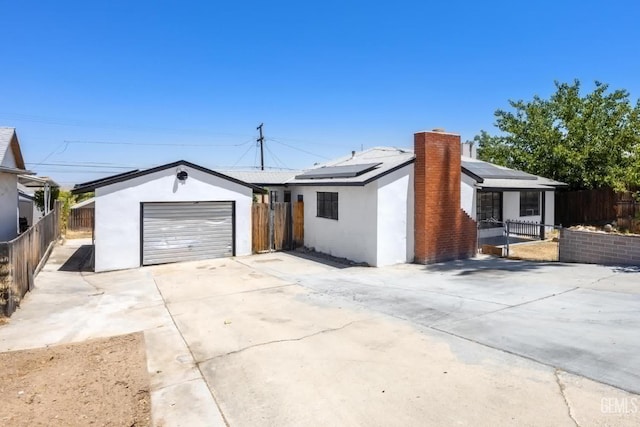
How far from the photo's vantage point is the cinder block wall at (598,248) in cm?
1146

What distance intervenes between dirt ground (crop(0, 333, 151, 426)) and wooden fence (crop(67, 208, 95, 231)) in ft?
77.5

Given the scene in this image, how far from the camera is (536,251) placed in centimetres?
1573

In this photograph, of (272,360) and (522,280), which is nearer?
(272,360)

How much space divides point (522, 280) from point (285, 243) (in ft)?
30.6

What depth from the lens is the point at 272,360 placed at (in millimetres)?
5688

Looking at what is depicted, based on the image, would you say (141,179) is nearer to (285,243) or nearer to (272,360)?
(285,243)

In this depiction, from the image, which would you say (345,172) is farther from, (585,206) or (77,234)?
(77,234)

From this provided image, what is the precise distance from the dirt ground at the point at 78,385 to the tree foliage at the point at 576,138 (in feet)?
68.3

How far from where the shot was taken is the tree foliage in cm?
2089

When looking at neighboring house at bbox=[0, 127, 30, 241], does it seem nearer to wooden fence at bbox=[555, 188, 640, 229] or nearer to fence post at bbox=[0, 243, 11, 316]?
fence post at bbox=[0, 243, 11, 316]

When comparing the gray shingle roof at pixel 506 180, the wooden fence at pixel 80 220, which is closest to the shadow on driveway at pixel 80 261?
the wooden fence at pixel 80 220

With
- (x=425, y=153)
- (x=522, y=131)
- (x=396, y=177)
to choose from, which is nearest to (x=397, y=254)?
(x=396, y=177)

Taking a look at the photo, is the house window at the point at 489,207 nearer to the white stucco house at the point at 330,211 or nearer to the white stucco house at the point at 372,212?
the white stucco house at the point at 330,211

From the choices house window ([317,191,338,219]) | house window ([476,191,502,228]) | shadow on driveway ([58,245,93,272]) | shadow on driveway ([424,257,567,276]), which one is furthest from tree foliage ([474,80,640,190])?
shadow on driveway ([58,245,93,272])
